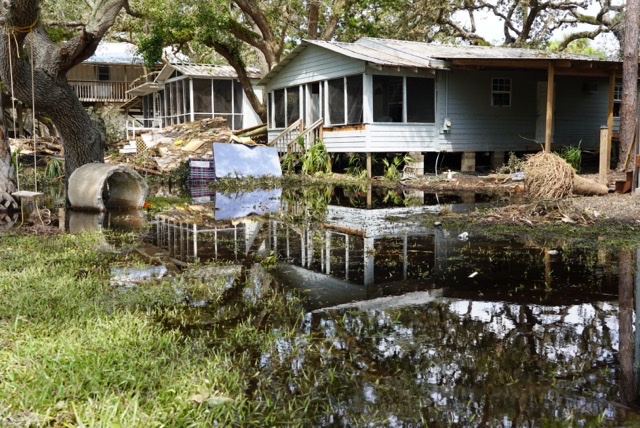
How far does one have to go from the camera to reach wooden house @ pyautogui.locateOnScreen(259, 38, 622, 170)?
61.2 ft

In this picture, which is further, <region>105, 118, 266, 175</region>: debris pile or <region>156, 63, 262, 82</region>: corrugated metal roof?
<region>156, 63, 262, 82</region>: corrugated metal roof

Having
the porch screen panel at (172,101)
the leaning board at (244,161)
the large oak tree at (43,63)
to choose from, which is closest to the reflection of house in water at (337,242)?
the large oak tree at (43,63)

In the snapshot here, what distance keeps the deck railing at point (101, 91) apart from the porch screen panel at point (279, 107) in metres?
14.9

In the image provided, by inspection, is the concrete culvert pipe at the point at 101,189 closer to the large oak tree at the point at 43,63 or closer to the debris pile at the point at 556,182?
the large oak tree at the point at 43,63

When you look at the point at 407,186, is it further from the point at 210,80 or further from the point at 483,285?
the point at 210,80

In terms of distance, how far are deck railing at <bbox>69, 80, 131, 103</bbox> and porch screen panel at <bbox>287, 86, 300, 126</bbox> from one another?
52.7 feet

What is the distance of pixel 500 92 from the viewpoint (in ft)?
68.8

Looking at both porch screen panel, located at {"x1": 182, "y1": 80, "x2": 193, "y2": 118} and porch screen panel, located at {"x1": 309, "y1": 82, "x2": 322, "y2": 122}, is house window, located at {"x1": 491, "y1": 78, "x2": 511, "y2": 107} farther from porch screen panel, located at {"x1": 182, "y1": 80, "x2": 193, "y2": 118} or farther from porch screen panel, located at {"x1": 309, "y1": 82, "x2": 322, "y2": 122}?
porch screen panel, located at {"x1": 182, "y1": 80, "x2": 193, "y2": 118}

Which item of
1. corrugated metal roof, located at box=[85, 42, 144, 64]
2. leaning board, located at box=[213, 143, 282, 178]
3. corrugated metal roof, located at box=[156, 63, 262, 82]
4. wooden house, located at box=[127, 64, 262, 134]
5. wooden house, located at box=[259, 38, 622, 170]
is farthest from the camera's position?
corrugated metal roof, located at box=[85, 42, 144, 64]

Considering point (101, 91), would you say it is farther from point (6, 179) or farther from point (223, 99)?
point (6, 179)

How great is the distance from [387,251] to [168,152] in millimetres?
16669

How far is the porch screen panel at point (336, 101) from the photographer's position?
20.2 metres

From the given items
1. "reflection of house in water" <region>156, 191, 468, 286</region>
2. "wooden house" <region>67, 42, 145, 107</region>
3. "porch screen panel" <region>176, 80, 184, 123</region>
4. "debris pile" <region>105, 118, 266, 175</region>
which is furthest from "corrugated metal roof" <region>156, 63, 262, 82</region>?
"reflection of house in water" <region>156, 191, 468, 286</region>

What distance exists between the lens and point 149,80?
35.4 metres
